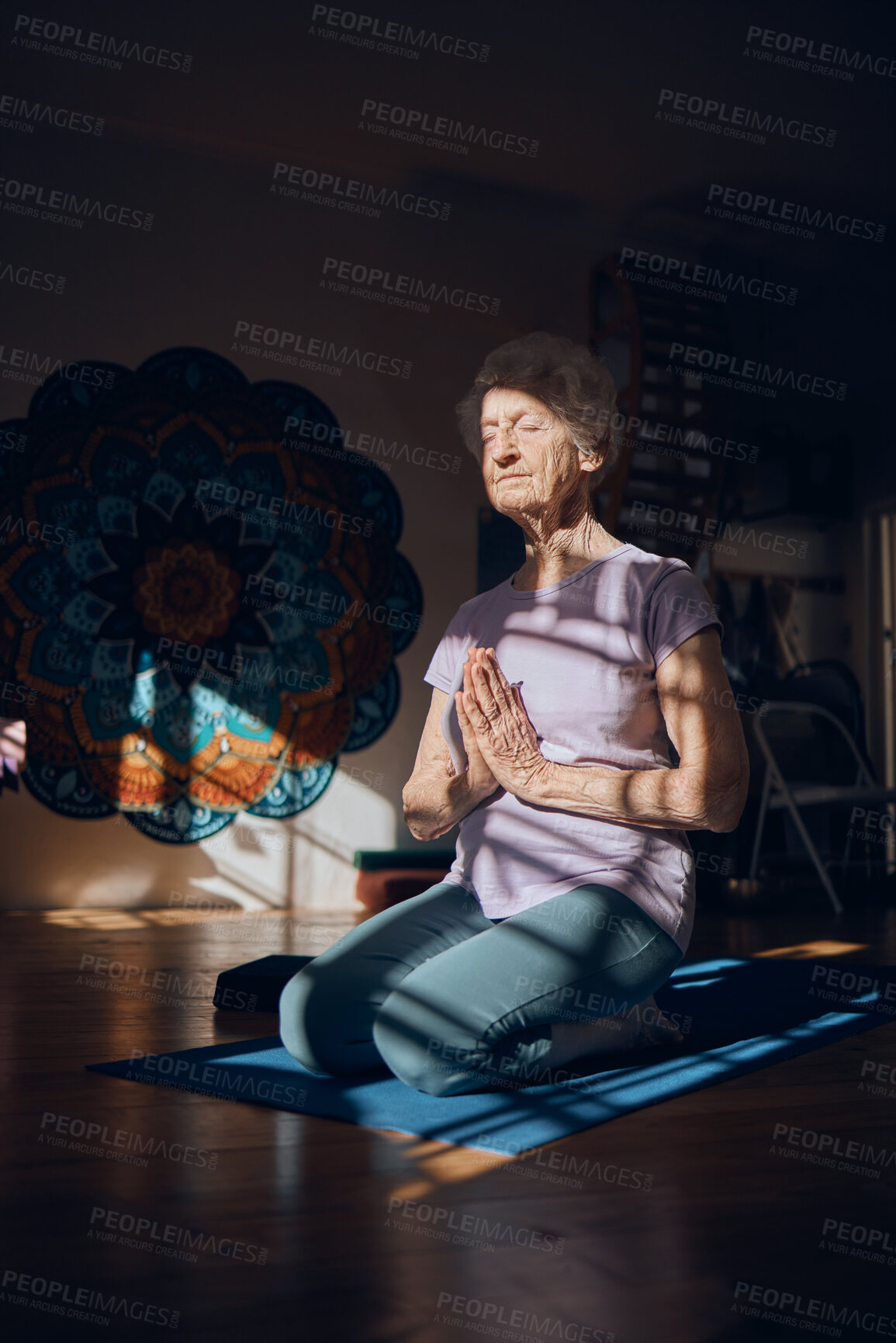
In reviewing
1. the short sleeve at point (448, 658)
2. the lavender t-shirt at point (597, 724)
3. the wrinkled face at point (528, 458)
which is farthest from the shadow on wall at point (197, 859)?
the wrinkled face at point (528, 458)

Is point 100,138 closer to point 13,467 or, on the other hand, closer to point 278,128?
point 278,128

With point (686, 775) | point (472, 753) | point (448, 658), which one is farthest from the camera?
point (448, 658)

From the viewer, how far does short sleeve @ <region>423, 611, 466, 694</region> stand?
Answer: 2504mm

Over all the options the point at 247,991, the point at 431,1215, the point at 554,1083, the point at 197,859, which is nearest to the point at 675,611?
the point at 554,1083

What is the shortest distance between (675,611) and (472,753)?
483 millimetres

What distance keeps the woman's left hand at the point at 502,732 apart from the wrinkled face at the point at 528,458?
356 millimetres

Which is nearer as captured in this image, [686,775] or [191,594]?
[686,775]

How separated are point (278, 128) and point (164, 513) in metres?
1.91

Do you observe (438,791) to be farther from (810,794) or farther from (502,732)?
(810,794)

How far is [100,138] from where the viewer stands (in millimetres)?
5453

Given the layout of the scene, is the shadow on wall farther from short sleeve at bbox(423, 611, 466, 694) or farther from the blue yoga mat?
short sleeve at bbox(423, 611, 466, 694)

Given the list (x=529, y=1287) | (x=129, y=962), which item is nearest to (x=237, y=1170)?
(x=529, y=1287)

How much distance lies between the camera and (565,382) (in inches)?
92.0

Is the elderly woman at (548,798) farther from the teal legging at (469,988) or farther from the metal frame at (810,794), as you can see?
the metal frame at (810,794)
